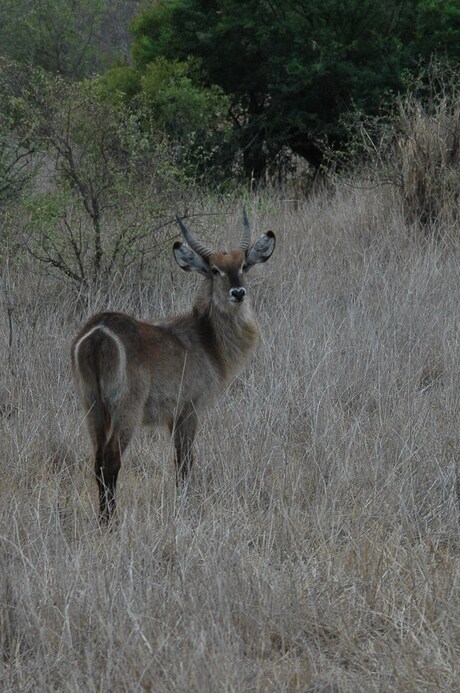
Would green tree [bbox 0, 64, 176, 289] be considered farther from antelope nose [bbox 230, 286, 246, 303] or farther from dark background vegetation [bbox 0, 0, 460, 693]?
antelope nose [bbox 230, 286, 246, 303]

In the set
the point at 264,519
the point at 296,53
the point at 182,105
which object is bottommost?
the point at 264,519

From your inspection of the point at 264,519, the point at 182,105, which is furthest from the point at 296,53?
the point at 264,519

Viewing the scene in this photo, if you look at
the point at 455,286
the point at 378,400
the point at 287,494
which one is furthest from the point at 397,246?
the point at 287,494

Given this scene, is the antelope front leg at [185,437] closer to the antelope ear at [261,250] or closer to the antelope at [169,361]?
the antelope at [169,361]

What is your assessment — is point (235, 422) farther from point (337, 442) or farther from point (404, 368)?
point (404, 368)

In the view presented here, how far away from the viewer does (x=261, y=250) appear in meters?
5.36

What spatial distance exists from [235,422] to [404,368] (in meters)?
1.30

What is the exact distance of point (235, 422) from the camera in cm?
529

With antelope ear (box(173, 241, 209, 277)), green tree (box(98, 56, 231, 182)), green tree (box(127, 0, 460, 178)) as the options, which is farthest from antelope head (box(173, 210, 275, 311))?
green tree (box(127, 0, 460, 178))

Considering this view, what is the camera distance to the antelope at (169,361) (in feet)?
14.4

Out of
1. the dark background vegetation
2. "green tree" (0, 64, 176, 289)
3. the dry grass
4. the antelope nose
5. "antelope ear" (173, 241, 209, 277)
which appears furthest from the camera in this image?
"green tree" (0, 64, 176, 289)

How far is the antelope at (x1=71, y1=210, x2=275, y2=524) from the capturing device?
14.4ft

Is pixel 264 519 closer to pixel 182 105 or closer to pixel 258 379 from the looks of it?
pixel 258 379

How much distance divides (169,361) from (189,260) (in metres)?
0.66
